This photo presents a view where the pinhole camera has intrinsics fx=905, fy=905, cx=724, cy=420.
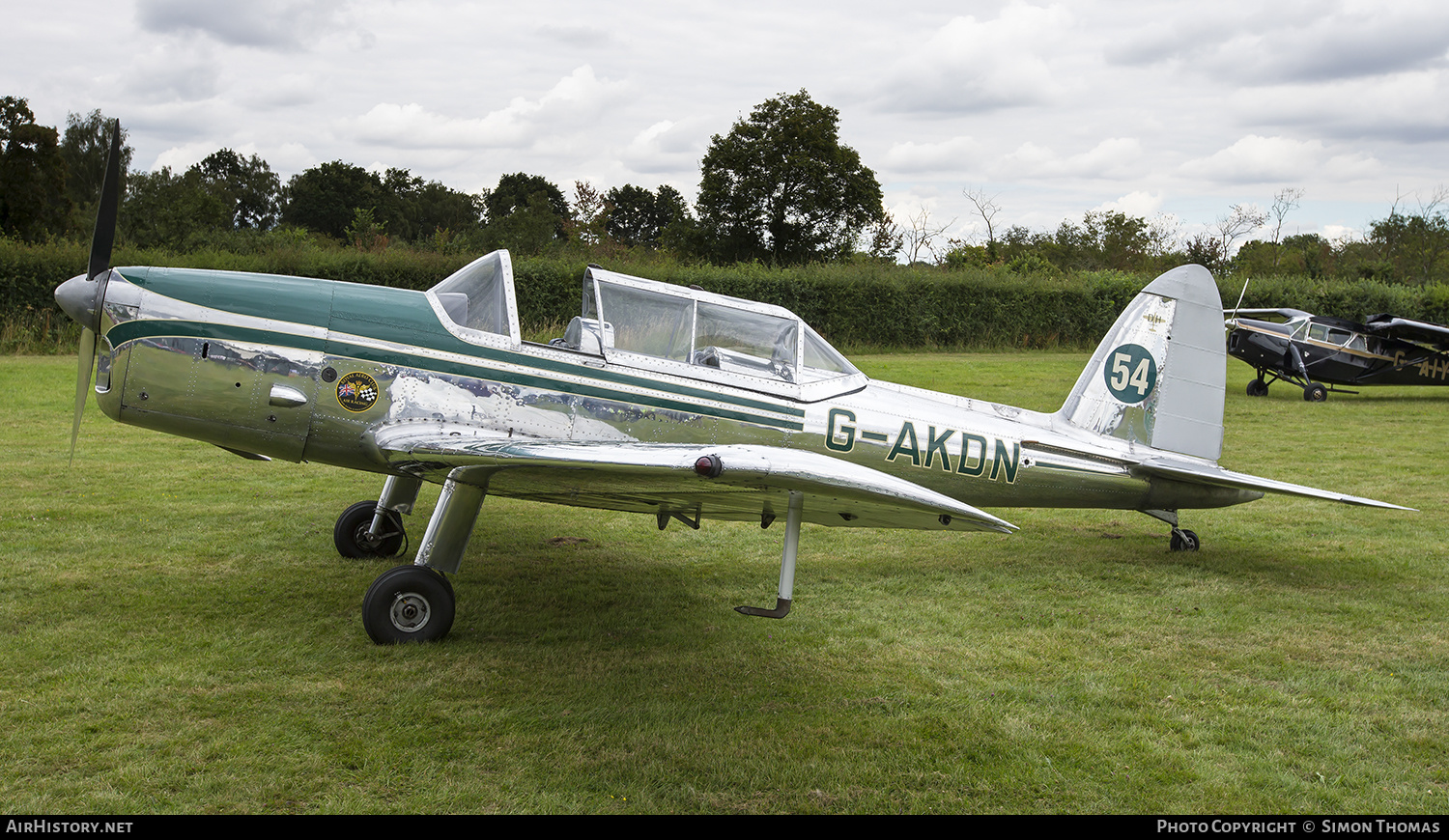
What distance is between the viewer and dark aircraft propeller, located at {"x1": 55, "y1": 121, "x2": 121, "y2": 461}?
4645 millimetres

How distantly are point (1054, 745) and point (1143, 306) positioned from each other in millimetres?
4133

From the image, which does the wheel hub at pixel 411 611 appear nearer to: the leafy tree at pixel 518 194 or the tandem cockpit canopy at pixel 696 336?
the tandem cockpit canopy at pixel 696 336

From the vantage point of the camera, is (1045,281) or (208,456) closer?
(208,456)

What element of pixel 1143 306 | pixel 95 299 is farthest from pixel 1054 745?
pixel 95 299

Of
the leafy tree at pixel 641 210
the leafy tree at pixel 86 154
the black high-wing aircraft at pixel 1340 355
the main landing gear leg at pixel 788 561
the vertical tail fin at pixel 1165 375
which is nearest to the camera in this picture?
the main landing gear leg at pixel 788 561

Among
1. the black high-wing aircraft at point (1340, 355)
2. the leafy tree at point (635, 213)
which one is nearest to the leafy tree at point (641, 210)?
the leafy tree at point (635, 213)

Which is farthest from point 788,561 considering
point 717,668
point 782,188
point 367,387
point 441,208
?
point 441,208

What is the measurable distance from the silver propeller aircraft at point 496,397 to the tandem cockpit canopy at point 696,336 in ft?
0.04

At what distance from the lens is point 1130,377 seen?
6547 mm

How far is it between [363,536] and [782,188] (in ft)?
96.5

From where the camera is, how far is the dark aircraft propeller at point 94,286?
4645 millimetres

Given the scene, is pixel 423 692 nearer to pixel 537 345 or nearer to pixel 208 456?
pixel 537 345

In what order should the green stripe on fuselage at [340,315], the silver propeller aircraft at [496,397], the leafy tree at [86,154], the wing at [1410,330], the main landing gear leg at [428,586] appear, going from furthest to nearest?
the leafy tree at [86,154], the wing at [1410,330], the green stripe on fuselage at [340,315], the main landing gear leg at [428,586], the silver propeller aircraft at [496,397]
